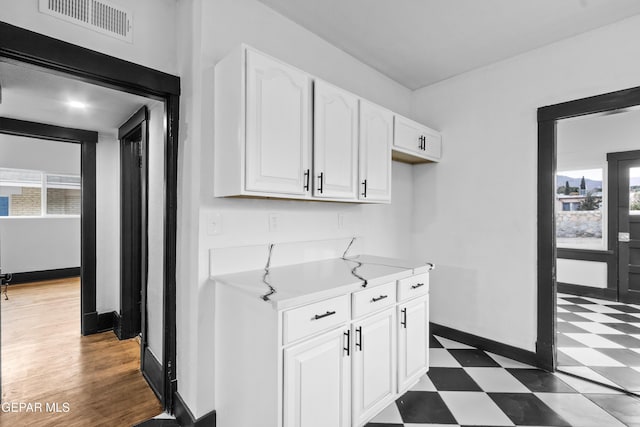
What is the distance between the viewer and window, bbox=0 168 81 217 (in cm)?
508

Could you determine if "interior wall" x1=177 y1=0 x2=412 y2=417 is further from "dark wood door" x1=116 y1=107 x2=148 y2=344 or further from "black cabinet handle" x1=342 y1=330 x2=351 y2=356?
"dark wood door" x1=116 y1=107 x2=148 y2=344

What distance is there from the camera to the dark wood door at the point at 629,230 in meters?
3.67

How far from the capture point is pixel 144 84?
1732 mm

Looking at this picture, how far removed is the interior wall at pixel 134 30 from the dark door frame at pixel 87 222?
1921 millimetres

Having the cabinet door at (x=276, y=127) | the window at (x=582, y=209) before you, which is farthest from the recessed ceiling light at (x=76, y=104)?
the window at (x=582, y=209)

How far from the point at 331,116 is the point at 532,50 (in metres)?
1.91

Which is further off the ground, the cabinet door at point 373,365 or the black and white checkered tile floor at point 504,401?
the cabinet door at point 373,365

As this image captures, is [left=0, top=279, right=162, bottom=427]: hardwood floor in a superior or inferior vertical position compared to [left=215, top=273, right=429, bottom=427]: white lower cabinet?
inferior

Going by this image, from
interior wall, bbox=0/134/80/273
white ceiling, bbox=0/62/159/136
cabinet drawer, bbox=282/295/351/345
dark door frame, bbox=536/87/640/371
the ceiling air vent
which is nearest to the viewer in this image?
cabinet drawer, bbox=282/295/351/345

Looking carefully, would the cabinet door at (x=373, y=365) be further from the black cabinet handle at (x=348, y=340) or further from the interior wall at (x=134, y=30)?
the interior wall at (x=134, y=30)

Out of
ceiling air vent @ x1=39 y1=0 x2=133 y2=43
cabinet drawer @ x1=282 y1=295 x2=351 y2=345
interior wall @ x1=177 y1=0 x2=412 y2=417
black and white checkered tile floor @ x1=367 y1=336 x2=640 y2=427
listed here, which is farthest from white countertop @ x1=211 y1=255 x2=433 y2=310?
ceiling air vent @ x1=39 y1=0 x2=133 y2=43

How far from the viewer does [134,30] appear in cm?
173

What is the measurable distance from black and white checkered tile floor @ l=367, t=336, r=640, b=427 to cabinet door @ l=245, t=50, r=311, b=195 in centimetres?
153

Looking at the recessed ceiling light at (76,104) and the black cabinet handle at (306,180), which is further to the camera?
the recessed ceiling light at (76,104)
